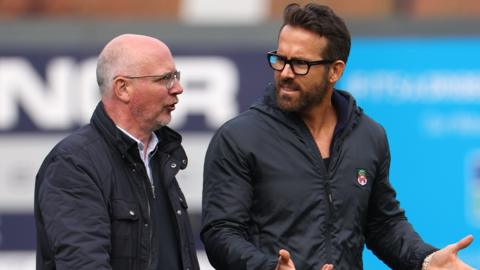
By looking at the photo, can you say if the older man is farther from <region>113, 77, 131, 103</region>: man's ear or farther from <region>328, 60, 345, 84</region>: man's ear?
<region>328, 60, 345, 84</region>: man's ear

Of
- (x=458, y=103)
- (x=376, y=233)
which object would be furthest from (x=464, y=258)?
(x=376, y=233)

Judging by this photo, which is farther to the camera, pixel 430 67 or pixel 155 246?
pixel 430 67

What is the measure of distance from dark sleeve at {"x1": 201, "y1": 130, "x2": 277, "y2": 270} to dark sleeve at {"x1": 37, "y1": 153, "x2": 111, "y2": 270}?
40cm

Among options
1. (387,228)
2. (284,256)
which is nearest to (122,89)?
(284,256)

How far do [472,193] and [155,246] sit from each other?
4776 millimetres

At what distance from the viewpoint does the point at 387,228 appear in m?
4.73

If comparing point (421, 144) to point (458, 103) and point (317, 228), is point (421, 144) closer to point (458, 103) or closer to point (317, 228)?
point (458, 103)

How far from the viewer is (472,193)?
8.83m

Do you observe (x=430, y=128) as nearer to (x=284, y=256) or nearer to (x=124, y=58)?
(x=124, y=58)

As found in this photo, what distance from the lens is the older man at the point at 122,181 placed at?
423 cm

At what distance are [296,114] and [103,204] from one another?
2.65 ft

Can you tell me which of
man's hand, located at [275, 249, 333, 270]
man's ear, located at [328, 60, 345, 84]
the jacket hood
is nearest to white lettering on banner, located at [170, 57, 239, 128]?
the jacket hood

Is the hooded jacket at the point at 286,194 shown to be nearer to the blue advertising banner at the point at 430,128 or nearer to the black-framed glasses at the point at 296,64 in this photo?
the black-framed glasses at the point at 296,64

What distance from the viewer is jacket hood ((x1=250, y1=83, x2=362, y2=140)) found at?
4602mm
